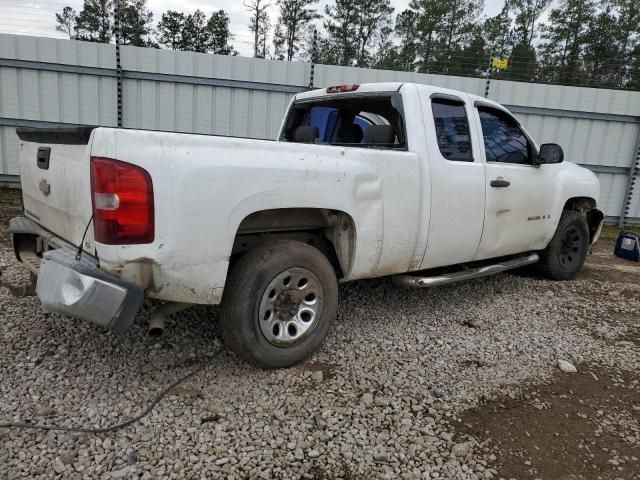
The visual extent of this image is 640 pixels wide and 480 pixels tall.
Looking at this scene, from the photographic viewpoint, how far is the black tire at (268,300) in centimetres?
267

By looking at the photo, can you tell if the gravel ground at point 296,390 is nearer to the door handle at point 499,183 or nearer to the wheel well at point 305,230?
the wheel well at point 305,230

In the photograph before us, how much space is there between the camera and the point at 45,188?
2.90m

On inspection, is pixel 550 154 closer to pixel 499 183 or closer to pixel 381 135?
Answer: pixel 499 183

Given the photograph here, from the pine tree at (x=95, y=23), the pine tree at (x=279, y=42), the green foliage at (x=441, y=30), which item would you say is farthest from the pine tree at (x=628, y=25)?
the pine tree at (x=95, y=23)

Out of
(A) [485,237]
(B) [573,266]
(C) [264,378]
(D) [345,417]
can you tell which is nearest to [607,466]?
(D) [345,417]

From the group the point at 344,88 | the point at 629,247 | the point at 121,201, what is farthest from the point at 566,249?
the point at 121,201

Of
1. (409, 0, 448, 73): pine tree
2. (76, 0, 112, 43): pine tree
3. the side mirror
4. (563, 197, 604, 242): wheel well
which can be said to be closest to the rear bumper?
the side mirror

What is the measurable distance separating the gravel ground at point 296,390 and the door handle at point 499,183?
1164 mm

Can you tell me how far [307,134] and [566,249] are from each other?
10.8 ft

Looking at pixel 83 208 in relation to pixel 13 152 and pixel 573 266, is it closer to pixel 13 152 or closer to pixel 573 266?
pixel 573 266

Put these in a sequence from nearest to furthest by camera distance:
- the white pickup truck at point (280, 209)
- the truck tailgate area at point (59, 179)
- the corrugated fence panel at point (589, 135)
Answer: the white pickup truck at point (280, 209), the truck tailgate area at point (59, 179), the corrugated fence panel at point (589, 135)

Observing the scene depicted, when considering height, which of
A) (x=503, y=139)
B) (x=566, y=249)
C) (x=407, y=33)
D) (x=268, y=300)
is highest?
(x=407, y=33)

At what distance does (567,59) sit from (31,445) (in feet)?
88.6

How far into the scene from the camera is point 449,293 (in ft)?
15.5
